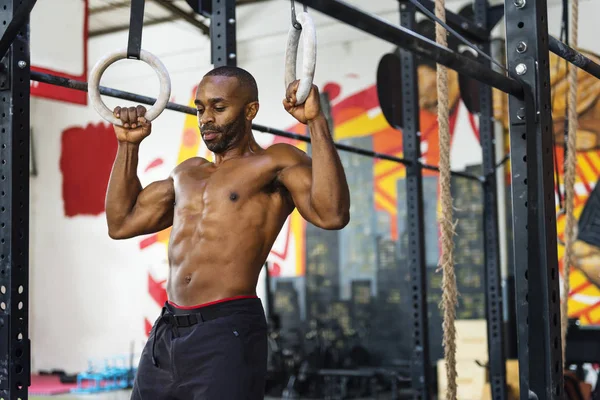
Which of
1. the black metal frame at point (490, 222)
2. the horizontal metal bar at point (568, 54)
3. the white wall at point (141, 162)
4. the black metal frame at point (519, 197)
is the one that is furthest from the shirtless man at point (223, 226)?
the white wall at point (141, 162)

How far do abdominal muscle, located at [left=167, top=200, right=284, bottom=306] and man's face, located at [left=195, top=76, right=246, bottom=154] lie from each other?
205 millimetres

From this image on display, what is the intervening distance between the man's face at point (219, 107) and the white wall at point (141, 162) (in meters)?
6.38

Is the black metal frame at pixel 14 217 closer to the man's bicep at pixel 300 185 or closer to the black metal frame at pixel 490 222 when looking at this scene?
the man's bicep at pixel 300 185

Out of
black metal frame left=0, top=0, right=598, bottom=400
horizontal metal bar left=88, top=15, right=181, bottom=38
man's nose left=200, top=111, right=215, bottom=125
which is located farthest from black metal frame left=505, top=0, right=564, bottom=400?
horizontal metal bar left=88, top=15, right=181, bottom=38

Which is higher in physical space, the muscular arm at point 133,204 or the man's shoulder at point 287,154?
the man's shoulder at point 287,154

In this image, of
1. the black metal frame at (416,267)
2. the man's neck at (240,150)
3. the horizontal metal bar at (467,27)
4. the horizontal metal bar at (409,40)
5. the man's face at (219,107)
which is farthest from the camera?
the horizontal metal bar at (467,27)

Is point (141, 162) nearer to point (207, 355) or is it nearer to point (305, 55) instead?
point (207, 355)

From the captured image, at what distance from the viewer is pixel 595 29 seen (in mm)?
7289

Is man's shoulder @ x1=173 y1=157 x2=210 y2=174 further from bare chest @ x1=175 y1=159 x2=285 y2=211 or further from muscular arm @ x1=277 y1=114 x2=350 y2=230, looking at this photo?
muscular arm @ x1=277 y1=114 x2=350 y2=230

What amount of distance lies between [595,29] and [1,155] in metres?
6.65

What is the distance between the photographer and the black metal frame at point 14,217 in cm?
181

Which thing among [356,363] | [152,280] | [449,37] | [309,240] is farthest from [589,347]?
[152,280]

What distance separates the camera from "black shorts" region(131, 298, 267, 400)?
1849 mm

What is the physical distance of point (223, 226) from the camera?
1953mm
